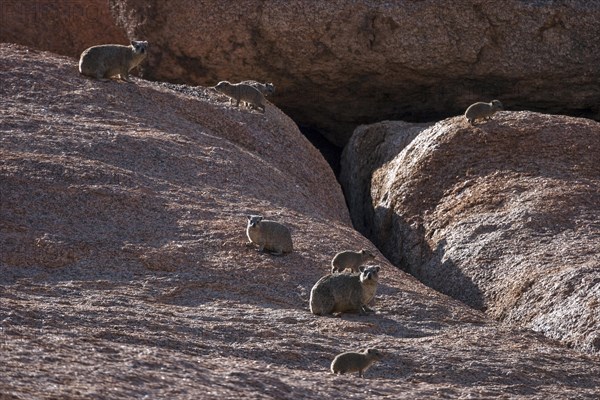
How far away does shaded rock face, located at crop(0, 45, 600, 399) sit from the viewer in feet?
32.1

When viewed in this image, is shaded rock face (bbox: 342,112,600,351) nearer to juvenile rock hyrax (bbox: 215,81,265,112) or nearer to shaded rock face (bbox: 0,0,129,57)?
juvenile rock hyrax (bbox: 215,81,265,112)

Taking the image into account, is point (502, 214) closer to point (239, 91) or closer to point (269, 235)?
point (269, 235)

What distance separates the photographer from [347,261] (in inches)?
525

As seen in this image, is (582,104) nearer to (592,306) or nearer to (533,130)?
(533,130)

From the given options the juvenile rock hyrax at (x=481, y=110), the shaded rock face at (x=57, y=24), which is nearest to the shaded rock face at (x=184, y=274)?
the juvenile rock hyrax at (x=481, y=110)

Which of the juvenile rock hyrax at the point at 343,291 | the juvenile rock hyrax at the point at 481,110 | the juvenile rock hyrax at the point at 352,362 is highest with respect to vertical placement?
the juvenile rock hyrax at the point at 481,110

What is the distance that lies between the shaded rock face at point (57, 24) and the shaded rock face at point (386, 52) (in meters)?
3.39

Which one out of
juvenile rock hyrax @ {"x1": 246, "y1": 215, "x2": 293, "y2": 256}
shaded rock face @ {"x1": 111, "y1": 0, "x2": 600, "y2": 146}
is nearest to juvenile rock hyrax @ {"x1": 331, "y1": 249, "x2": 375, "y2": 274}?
juvenile rock hyrax @ {"x1": 246, "y1": 215, "x2": 293, "y2": 256}

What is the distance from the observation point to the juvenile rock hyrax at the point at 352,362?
10.4 metres

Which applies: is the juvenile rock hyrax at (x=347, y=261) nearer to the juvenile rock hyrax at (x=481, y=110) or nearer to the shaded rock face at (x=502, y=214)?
the shaded rock face at (x=502, y=214)

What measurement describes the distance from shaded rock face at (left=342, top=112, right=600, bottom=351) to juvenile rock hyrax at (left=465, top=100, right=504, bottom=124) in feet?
0.43

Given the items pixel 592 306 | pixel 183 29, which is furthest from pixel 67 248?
pixel 183 29

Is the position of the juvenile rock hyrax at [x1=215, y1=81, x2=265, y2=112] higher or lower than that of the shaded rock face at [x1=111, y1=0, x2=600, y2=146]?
lower

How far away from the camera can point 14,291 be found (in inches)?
460
